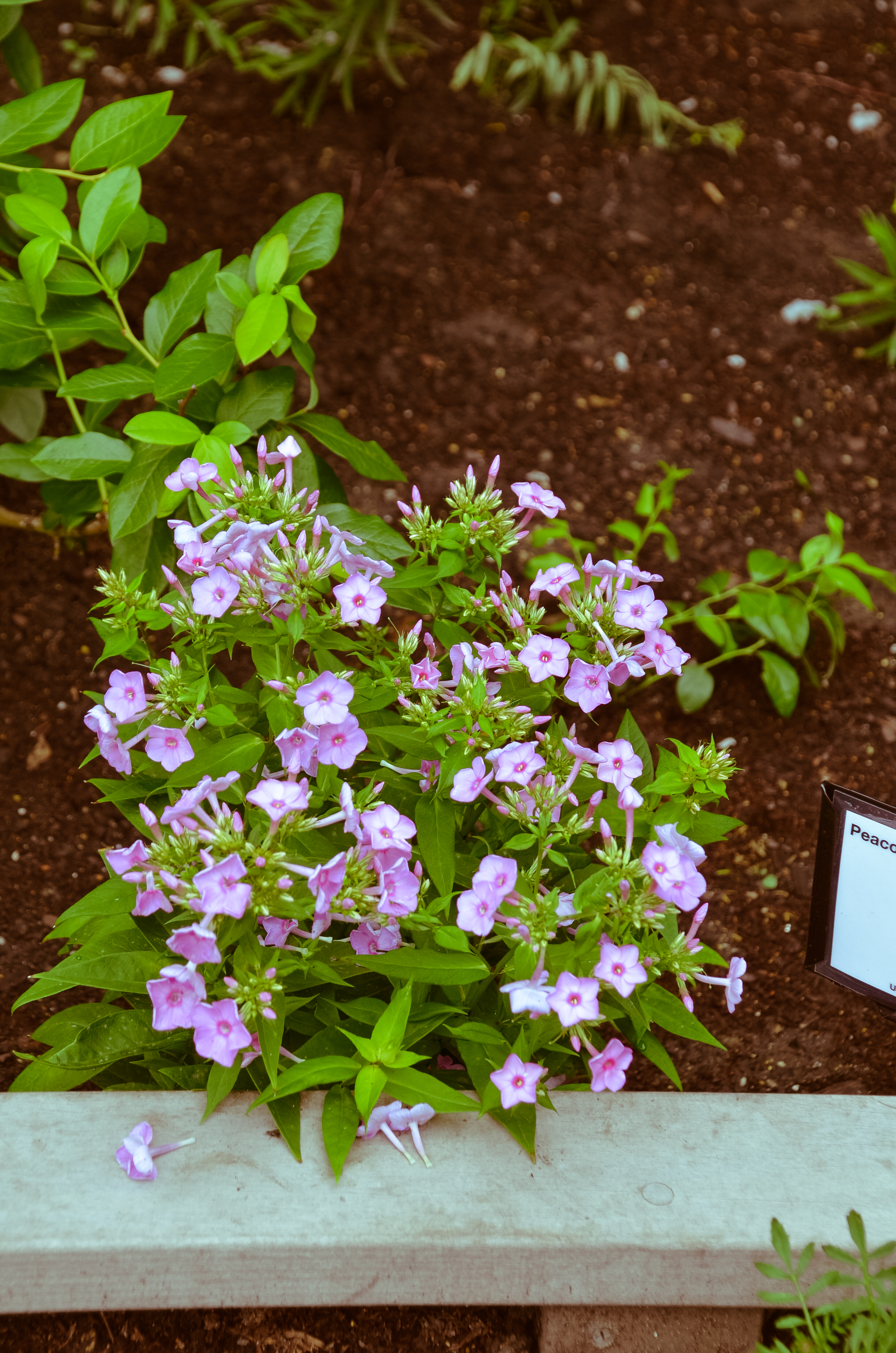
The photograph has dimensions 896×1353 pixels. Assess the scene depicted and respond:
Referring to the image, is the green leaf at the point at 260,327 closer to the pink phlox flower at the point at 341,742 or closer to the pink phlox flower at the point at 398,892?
the pink phlox flower at the point at 341,742

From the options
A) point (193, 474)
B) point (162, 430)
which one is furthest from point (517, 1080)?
point (162, 430)

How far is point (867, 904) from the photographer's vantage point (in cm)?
122

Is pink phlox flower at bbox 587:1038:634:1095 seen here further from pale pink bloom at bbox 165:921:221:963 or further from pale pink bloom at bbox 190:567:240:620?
pale pink bloom at bbox 190:567:240:620

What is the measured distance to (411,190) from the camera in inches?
109

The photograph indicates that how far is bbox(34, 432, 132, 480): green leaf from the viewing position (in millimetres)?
1445

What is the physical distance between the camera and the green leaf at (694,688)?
76.8 inches

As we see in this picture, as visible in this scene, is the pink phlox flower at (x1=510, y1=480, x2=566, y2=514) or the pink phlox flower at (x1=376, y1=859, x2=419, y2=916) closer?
the pink phlox flower at (x1=376, y1=859, x2=419, y2=916)

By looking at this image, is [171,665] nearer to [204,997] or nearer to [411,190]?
[204,997]

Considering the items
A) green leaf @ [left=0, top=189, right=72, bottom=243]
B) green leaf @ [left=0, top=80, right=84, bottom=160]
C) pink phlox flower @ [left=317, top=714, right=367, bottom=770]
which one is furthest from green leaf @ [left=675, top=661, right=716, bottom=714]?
green leaf @ [left=0, top=80, right=84, bottom=160]

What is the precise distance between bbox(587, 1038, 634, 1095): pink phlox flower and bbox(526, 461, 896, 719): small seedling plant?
37.0 inches

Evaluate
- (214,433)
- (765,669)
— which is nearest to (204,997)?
(214,433)

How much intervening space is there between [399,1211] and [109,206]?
1.37 metres

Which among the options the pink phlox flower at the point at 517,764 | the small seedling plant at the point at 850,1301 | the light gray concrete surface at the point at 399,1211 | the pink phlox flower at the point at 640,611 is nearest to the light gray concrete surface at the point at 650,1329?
the light gray concrete surface at the point at 399,1211

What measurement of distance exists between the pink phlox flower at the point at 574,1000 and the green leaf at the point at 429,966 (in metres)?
0.14
